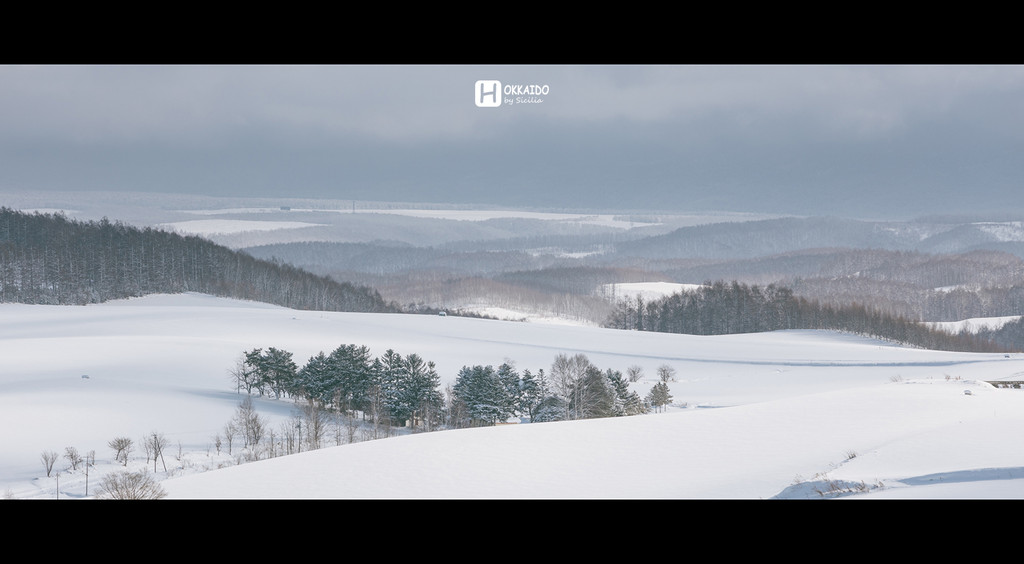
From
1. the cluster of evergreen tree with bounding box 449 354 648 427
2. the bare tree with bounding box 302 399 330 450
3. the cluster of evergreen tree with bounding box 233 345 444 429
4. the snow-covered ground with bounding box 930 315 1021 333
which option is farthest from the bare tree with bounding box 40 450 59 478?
the snow-covered ground with bounding box 930 315 1021 333

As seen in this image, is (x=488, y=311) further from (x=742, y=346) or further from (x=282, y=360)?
(x=282, y=360)

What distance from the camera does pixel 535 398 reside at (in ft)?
155

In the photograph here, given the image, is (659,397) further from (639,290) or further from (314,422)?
(639,290)

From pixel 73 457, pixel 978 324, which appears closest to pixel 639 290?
pixel 978 324

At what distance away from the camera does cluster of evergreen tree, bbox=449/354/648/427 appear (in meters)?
43.7

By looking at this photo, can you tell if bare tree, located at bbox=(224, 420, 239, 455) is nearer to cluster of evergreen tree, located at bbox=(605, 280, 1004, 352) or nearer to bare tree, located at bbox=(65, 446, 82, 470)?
bare tree, located at bbox=(65, 446, 82, 470)

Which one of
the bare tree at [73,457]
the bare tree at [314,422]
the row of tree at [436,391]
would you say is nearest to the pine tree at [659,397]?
the row of tree at [436,391]

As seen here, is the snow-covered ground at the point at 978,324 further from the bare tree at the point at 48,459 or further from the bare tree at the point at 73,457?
the bare tree at the point at 48,459

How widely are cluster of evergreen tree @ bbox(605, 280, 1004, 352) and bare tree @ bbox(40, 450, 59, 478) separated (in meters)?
80.2

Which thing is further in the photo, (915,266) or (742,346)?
(915,266)
